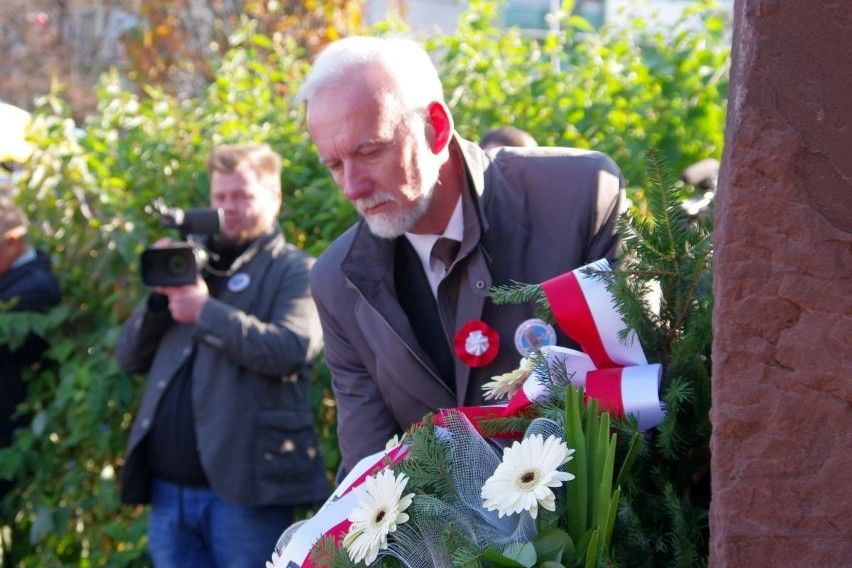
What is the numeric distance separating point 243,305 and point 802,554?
3.00 metres

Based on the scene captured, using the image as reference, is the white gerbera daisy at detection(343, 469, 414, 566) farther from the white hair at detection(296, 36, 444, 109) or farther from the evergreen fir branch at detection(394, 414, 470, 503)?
the white hair at detection(296, 36, 444, 109)

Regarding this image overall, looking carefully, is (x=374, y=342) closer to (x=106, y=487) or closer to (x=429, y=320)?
(x=429, y=320)

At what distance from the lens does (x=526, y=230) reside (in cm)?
265

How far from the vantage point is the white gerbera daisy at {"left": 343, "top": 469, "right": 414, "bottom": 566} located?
1.61 metres

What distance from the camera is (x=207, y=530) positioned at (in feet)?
13.3

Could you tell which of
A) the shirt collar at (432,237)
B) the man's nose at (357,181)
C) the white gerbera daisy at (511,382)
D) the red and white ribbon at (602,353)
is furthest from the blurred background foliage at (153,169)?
the red and white ribbon at (602,353)

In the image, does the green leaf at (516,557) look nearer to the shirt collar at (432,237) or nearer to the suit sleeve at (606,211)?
the suit sleeve at (606,211)

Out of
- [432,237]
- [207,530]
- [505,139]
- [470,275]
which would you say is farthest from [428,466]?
[505,139]

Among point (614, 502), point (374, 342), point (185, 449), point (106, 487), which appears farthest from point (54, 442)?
point (614, 502)

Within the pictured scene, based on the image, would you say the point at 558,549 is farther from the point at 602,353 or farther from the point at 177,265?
the point at 177,265

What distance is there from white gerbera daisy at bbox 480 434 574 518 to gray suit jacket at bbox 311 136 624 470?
0.86m

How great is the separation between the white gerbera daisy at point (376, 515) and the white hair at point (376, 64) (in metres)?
1.09

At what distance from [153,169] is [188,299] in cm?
127

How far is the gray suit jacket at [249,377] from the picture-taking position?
3.94 metres
